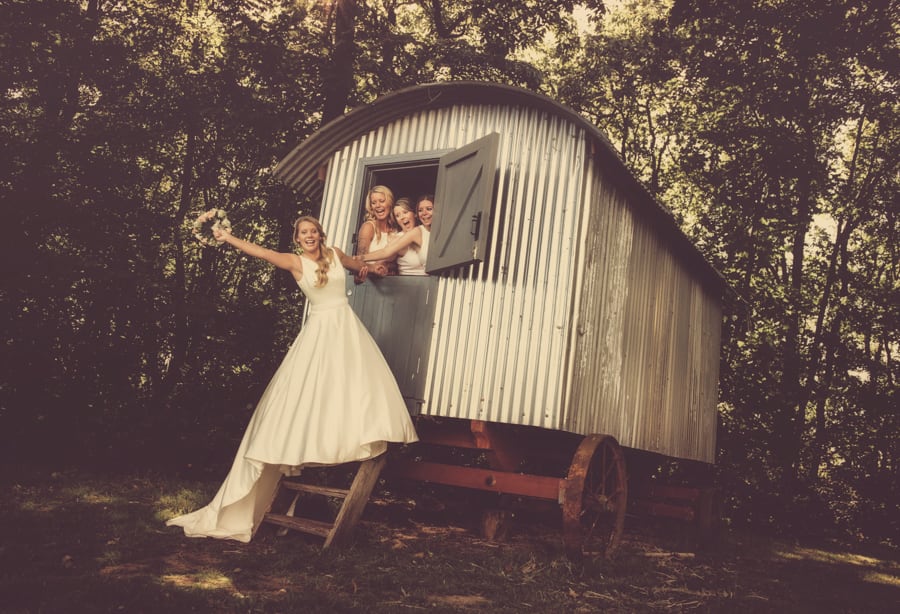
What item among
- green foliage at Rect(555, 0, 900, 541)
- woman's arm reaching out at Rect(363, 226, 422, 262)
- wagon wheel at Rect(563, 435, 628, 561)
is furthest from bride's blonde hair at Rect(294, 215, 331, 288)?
green foliage at Rect(555, 0, 900, 541)

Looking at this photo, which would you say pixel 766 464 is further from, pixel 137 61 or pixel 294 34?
pixel 137 61

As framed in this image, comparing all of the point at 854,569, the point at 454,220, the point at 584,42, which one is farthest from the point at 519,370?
the point at 584,42

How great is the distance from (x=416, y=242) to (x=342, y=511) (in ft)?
10.2

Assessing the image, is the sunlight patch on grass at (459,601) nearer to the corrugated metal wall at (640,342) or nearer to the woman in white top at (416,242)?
the corrugated metal wall at (640,342)

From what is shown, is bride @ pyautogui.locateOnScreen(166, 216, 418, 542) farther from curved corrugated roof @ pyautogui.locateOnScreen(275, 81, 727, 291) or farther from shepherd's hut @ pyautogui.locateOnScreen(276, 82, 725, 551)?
curved corrugated roof @ pyautogui.locateOnScreen(275, 81, 727, 291)

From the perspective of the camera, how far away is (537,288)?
A: 698 cm

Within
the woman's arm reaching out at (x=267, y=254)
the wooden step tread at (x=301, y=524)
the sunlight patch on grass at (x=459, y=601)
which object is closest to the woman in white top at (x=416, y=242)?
the woman's arm reaching out at (x=267, y=254)

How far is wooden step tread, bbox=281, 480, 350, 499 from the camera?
6.06 meters

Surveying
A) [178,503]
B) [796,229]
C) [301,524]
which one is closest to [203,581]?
[301,524]

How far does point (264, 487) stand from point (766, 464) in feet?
39.4

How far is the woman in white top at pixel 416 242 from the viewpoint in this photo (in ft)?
25.1

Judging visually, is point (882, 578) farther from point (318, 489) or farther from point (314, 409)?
point (314, 409)

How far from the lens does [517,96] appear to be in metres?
7.54

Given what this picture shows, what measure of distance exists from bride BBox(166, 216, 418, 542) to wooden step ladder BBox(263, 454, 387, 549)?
0.49 ft
